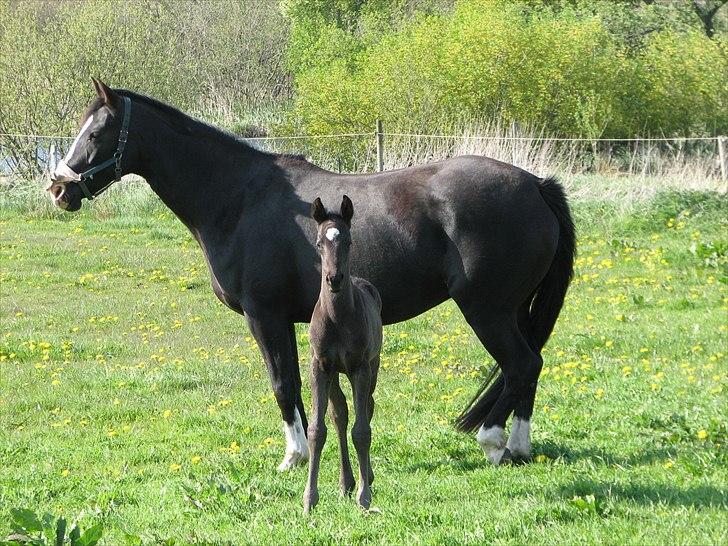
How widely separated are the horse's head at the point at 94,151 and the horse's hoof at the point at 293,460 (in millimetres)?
2397

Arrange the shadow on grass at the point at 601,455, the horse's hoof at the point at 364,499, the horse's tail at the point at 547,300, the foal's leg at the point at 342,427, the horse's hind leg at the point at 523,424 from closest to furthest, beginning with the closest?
1. the horse's hoof at the point at 364,499
2. the foal's leg at the point at 342,427
3. the shadow on grass at the point at 601,455
4. the horse's hind leg at the point at 523,424
5. the horse's tail at the point at 547,300

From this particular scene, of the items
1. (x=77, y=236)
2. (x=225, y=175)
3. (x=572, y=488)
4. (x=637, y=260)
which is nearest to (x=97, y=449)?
(x=225, y=175)

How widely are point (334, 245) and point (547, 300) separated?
267cm

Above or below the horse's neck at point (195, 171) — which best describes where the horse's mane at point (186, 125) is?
above

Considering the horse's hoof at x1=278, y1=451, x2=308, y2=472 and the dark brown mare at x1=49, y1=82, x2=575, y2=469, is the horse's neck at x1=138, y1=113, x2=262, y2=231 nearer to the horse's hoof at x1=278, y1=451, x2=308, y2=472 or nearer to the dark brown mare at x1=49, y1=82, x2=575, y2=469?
the dark brown mare at x1=49, y1=82, x2=575, y2=469

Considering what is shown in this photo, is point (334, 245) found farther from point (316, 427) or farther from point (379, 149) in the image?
point (379, 149)

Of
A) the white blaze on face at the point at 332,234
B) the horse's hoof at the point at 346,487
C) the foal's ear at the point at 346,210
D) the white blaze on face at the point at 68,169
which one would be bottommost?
the horse's hoof at the point at 346,487

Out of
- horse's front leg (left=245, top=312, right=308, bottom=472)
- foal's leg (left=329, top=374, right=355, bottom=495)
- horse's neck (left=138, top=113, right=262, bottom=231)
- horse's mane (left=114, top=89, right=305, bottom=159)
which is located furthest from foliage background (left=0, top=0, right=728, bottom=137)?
foal's leg (left=329, top=374, right=355, bottom=495)

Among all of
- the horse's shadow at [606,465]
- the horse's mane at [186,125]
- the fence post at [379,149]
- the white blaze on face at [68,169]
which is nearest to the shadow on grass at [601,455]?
the horse's shadow at [606,465]

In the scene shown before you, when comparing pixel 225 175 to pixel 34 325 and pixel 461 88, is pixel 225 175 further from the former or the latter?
pixel 461 88

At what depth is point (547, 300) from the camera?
713 cm

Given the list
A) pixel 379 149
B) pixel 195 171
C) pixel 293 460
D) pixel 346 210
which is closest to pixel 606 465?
pixel 293 460

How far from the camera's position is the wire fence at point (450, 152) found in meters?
18.6

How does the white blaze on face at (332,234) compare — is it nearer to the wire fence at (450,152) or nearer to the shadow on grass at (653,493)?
the shadow on grass at (653,493)
